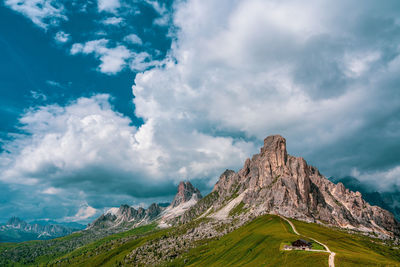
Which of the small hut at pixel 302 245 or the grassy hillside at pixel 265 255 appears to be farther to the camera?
the small hut at pixel 302 245

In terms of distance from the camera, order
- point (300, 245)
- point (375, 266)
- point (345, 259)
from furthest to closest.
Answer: point (300, 245) < point (345, 259) < point (375, 266)

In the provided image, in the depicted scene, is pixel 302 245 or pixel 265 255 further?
pixel 265 255

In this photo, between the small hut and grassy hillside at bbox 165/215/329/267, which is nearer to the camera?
grassy hillside at bbox 165/215/329/267

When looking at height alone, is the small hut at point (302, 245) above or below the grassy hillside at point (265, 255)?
above

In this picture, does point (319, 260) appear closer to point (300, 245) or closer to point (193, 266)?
point (300, 245)

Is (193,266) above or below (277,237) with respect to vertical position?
below

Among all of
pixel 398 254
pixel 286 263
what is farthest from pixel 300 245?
pixel 398 254

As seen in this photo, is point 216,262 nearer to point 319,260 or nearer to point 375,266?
point 319,260

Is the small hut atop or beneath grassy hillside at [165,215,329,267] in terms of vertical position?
atop

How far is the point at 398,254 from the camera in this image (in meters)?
197

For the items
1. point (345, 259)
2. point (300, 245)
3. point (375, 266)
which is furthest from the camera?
point (300, 245)

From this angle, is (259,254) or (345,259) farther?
(259,254)

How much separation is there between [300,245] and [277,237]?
43613 millimetres

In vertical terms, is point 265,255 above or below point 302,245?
below
